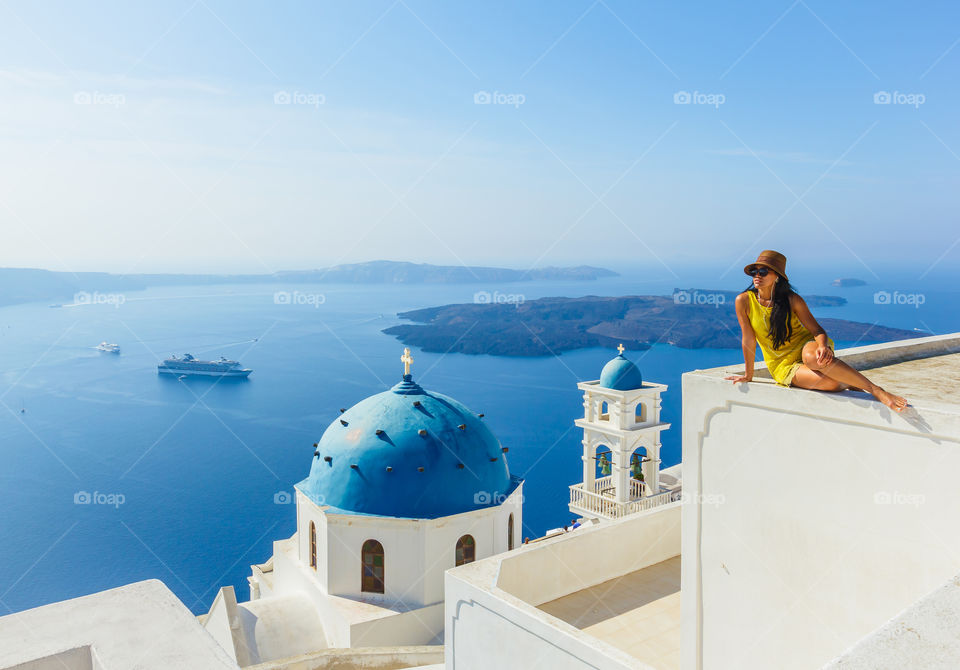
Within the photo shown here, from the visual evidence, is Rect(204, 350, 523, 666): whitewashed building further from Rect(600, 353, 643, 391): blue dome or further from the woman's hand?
the woman's hand

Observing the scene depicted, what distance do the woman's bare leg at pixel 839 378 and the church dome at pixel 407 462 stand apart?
839cm

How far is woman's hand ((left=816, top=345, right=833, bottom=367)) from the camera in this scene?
318 centimetres

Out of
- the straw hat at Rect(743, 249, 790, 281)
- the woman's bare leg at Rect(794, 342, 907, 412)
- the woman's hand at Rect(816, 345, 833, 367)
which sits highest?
the straw hat at Rect(743, 249, 790, 281)

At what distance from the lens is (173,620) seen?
226 centimetres

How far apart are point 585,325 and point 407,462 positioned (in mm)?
81949

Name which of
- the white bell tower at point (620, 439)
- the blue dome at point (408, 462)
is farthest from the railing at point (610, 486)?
the blue dome at point (408, 462)

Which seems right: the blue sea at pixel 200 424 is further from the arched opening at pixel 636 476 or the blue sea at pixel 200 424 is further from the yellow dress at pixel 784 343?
the yellow dress at pixel 784 343

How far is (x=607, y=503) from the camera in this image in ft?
50.0

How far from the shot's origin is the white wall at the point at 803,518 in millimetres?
2957

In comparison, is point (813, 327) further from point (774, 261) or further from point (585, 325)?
point (585, 325)

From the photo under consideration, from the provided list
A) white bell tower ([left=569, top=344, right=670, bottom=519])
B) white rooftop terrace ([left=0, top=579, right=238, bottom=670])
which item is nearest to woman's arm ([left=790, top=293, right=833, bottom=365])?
white rooftop terrace ([left=0, top=579, right=238, bottom=670])

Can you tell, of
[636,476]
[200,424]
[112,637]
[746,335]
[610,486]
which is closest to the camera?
[112,637]

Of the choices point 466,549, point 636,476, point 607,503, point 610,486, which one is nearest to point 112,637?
point 466,549

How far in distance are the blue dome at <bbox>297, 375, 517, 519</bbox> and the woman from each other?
317 inches
